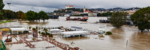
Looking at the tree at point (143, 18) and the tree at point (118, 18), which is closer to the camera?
the tree at point (143, 18)

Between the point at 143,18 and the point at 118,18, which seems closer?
the point at 143,18

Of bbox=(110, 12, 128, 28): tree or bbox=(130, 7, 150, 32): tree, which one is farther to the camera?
bbox=(110, 12, 128, 28): tree

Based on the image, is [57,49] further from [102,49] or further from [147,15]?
[147,15]

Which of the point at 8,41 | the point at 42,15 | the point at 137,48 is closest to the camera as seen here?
the point at 137,48

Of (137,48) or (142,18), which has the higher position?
(142,18)

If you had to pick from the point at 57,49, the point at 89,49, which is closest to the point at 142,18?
the point at 89,49

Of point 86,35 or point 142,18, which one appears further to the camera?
point 142,18

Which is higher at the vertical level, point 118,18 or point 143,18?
Answer: point 143,18

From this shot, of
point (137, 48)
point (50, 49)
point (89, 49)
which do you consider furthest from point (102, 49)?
point (50, 49)

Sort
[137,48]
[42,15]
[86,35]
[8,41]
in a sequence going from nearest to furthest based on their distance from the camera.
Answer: [137,48]
[8,41]
[86,35]
[42,15]
